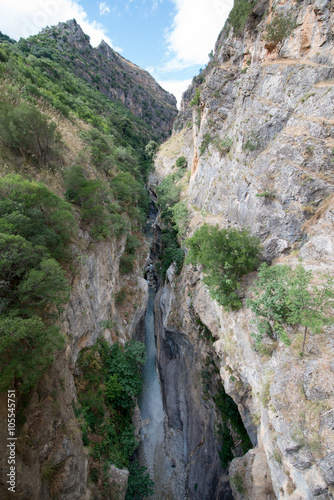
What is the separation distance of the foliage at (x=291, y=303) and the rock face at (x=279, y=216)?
63 cm

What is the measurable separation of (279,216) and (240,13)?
20.9 m

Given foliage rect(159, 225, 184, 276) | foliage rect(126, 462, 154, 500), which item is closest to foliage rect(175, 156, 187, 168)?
foliage rect(159, 225, 184, 276)

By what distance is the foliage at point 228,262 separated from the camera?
11.1m

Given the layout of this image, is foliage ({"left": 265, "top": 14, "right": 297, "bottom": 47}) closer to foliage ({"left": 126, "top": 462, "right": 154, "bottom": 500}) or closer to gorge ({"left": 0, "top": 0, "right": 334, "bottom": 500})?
gorge ({"left": 0, "top": 0, "right": 334, "bottom": 500})

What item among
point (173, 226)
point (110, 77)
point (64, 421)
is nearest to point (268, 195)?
point (173, 226)

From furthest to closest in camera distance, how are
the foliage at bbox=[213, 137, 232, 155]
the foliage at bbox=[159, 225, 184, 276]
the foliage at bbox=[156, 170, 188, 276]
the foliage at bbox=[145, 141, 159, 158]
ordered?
the foliage at bbox=[145, 141, 159, 158]
the foliage at bbox=[156, 170, 188, 276]
the foliage at bbox=[159, 225, 184, 276]
the foliage at bbox=[213, 137, 232, 155]

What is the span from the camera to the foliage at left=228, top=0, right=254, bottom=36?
692 inches

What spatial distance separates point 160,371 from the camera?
20.8 m

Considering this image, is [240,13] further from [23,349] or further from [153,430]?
[153,430]

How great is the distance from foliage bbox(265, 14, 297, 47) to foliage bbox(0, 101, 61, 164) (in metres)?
15.9

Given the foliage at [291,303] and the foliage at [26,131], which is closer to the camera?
the foliage at [291,303]

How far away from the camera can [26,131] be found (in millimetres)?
11867

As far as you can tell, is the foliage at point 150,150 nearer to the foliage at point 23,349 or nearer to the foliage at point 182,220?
the foliage at point 182,220

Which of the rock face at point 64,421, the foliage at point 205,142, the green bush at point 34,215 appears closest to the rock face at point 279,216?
the foliage at point 205,142
